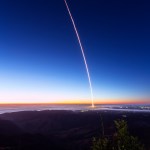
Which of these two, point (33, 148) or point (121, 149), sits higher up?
point (121, 149)

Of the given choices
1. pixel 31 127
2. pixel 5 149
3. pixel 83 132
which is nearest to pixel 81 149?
pixel 5 149

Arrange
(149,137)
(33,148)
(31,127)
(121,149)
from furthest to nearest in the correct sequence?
(31,127), (149,137), (33,148), (121,149)

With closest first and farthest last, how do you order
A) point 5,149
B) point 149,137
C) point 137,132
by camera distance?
point 5,149
point 149,137
point 137,132

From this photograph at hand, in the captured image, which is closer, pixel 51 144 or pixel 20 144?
pixel 20 144

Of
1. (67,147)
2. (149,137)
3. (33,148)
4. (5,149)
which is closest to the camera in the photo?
(5,149)

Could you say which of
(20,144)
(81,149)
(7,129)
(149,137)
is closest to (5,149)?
(20,144)

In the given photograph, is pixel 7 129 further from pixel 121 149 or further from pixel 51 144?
pixel 121 149

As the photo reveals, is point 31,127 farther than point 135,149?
Yes

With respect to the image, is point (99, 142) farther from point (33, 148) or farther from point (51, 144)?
point (51, 144)

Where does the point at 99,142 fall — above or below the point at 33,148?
above
